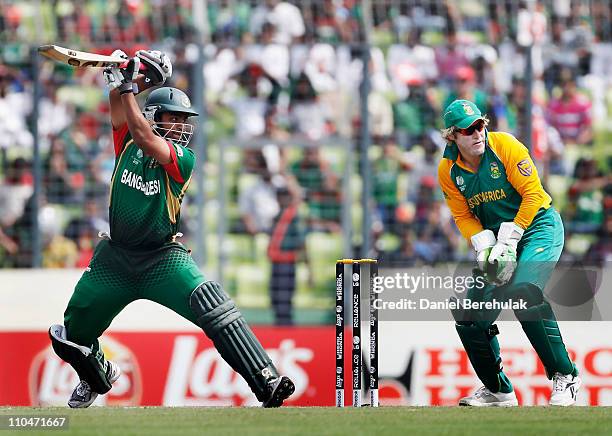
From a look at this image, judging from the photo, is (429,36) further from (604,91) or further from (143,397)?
(143,397)

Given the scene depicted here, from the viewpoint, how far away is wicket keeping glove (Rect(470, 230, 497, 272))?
8.37 metres

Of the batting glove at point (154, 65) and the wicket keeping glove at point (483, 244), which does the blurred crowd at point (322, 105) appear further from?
the batting glove at point (154, 65)

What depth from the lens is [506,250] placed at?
828 cm

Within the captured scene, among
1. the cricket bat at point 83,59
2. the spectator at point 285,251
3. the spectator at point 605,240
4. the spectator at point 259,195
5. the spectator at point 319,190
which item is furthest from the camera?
the spectator at point 605,240

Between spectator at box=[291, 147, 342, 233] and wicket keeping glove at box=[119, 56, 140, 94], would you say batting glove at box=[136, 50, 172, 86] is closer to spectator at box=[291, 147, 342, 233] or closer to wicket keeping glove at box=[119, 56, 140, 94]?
wicket keeping glove at box=[119, 56, 140, 94]

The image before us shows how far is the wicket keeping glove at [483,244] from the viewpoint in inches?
329

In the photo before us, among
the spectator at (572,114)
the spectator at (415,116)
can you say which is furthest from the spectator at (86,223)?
the spectator at (572,114)

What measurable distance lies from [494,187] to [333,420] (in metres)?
2.01

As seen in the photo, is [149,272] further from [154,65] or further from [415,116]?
[415,116]

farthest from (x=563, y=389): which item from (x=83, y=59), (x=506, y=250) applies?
(x=83, y=59)

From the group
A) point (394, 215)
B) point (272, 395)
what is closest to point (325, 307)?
point (394, 215)

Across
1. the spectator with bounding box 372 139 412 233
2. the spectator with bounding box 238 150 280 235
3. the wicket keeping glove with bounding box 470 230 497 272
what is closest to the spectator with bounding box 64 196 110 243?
the spectator with bounding box 238 150 280 235

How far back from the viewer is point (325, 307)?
1234 cm

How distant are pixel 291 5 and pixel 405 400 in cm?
580
